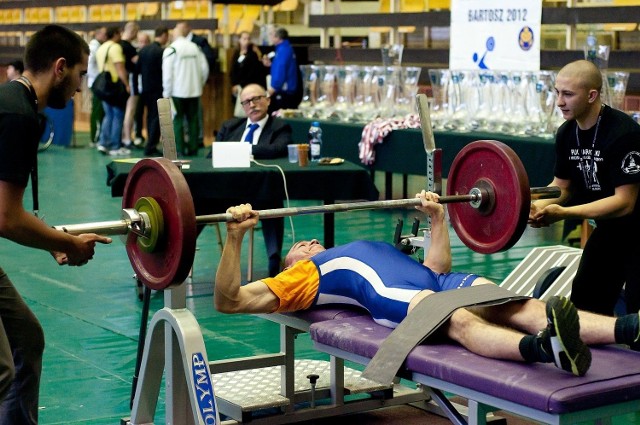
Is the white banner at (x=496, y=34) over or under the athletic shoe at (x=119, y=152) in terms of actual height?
over

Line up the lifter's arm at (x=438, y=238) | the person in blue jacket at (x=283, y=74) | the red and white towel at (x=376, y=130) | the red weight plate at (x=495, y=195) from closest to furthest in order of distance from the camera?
1. the red weight plate at (x=495, y=195)
2. the lifter's arm at (x=438, y=238)
3. the red and white towel at (x=376, y=130)
4. the person in blue jacket at (x=283, y=74)

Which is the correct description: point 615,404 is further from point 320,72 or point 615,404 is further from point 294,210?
point 320,72

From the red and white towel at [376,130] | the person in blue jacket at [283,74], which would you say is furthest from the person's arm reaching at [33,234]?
the person in blue jacket at [283,74]

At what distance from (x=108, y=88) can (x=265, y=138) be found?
22.8 ft

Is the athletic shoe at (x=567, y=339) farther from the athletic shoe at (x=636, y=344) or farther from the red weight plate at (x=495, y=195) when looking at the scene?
the red weight plate at (x=495, y=195)

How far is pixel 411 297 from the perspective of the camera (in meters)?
3.66

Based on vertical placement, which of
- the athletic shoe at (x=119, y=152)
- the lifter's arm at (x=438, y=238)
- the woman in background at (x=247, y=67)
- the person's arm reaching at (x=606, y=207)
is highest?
the woman in background at (x=247, y=67)

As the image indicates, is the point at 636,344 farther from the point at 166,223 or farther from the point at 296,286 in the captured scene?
the point at 166,223

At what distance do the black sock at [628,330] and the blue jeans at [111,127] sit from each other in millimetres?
10982

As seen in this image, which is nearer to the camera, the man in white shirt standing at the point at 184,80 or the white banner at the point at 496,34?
the white banner at the point at 496,34

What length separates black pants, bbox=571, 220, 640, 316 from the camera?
416 centimetres

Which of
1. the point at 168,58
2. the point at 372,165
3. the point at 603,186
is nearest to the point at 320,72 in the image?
the point at 372,165

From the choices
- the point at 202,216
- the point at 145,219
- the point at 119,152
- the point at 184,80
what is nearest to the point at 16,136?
the point at 145,219

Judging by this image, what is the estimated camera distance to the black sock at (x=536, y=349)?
307cm
